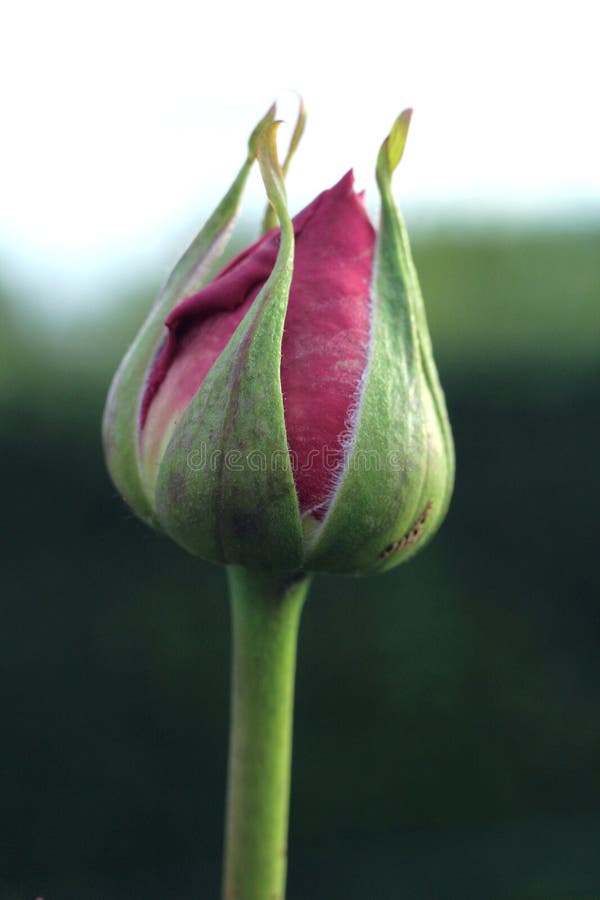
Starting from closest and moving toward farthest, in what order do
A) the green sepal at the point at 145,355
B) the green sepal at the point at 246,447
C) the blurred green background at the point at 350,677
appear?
the green sepal at the point at 246,447 → the green sepal at the point at 145,355 → the blurred green background at the point at 350,677

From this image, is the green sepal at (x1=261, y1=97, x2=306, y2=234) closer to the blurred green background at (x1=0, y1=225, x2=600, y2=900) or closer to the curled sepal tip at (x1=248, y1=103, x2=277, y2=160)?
the curled sepal tip at (x1=248, y1=103, x2=277, y2=160)

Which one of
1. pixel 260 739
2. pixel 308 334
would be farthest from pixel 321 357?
pixel 260 739

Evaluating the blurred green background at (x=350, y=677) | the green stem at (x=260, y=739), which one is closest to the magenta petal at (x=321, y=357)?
the green stem at (x=260, y=739)

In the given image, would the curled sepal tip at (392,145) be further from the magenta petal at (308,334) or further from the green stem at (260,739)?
the green stem at (260,739)

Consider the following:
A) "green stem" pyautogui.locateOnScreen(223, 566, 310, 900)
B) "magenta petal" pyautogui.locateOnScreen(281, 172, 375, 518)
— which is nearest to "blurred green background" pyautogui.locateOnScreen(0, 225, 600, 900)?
"green stem" pyautogui.locateOnScreen(223, 566, 310, 900)

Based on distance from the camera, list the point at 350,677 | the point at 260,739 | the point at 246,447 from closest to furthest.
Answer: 1. the point at 246,447
2. the point at 260,739
3. the point at 350,677

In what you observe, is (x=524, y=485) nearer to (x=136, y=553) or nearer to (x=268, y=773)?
(x=136, y=553)

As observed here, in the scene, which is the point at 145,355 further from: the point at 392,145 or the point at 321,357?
the point at 392,145
